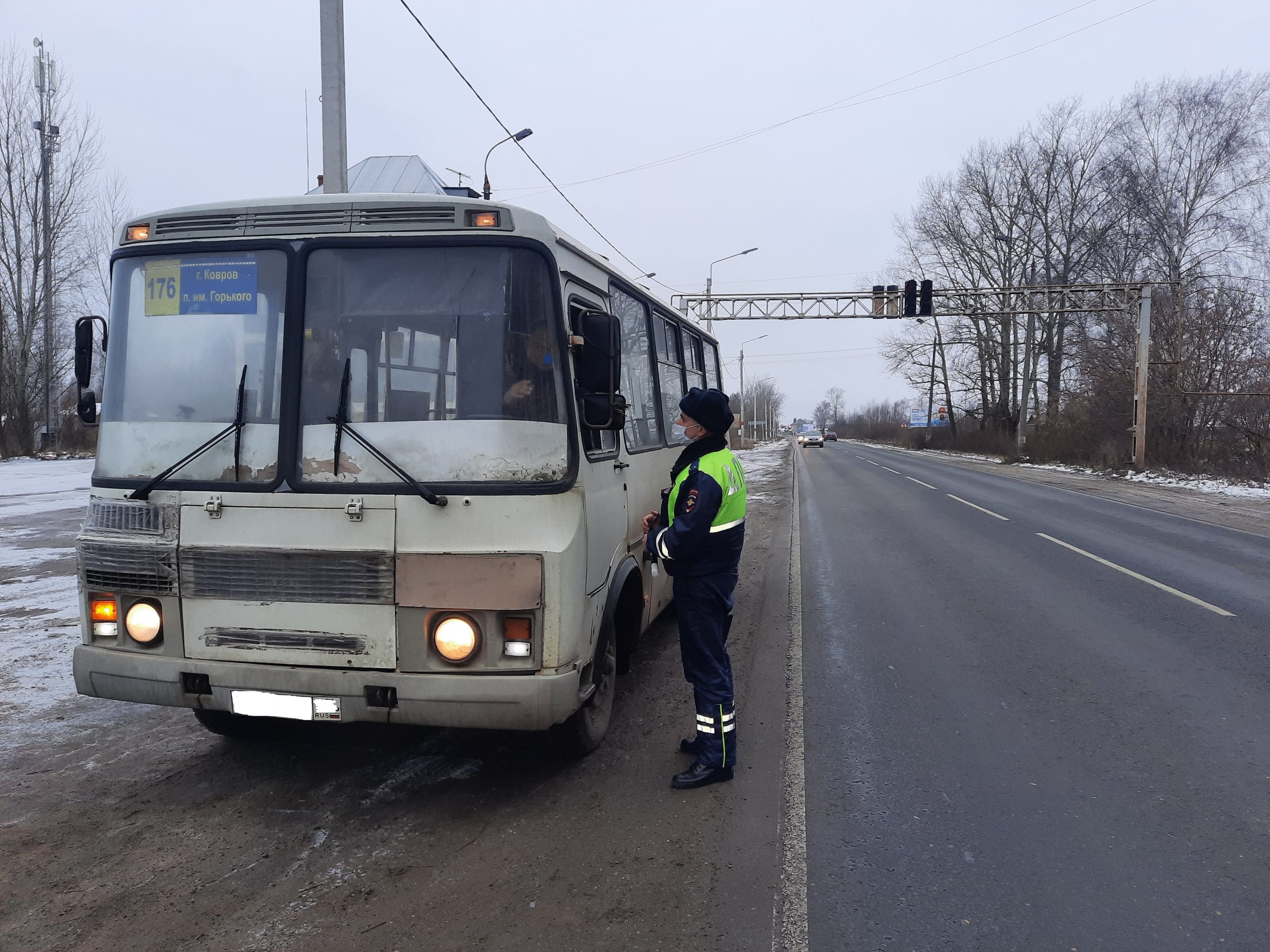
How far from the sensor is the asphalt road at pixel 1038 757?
3154 millimetres

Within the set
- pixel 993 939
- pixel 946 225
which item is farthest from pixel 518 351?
pixel 946 225

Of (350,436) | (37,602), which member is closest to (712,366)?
(350,436)

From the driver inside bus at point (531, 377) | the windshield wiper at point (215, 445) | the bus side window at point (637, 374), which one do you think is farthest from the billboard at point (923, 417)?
the windshield wiper at point (215, 445)

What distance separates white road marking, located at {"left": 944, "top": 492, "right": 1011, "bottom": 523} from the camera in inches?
601

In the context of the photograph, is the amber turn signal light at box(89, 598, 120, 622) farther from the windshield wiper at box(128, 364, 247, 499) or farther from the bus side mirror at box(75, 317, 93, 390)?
the bus side mirror at box(75, 317, 93, 390)

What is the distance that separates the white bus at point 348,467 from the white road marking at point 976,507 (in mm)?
11106

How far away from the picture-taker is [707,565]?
14.0 feet

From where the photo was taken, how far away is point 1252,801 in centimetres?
401

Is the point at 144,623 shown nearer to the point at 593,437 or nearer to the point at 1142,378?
the point at 593,437

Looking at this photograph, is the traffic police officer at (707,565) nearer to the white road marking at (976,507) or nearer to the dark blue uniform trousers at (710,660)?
the dark blue uniform trousers at (710,660)

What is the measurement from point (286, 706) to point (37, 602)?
21.1 feet

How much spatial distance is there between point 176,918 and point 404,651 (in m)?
1.23

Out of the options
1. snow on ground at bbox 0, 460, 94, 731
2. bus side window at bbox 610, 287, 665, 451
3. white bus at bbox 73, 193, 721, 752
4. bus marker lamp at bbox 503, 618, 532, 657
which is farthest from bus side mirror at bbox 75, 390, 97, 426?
bus side window at bbox 610, 287, 665, 451

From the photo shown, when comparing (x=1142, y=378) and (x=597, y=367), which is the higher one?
(x=1142, y=378)
